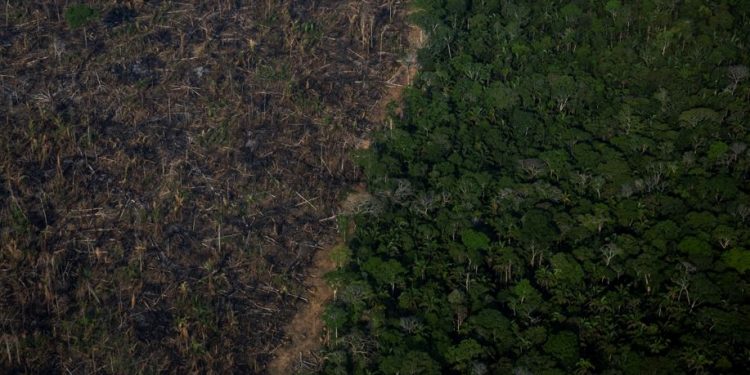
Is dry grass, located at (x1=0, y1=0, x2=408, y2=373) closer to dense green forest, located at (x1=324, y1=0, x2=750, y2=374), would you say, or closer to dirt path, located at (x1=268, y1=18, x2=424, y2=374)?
dirt path, located at (x1=268, y1=18, x2=424, y2=374)

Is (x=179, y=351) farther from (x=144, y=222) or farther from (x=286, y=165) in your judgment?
(x=286, y=165)

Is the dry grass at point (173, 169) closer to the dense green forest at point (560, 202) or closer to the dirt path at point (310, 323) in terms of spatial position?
the dirt path at point (310, 323)

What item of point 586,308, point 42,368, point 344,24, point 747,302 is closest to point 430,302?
point 586,308

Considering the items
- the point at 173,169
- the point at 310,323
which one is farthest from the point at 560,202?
the point at 173,169

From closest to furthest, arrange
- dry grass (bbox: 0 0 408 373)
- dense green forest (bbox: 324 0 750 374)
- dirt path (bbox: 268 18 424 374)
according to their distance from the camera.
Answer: dense green forest (bbox: 324 0 750 374) → dirt path (bbox: 268 18 424 374) → dry grass (bbox: 0 0 408 373)

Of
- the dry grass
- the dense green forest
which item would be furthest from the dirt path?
the dense green forest

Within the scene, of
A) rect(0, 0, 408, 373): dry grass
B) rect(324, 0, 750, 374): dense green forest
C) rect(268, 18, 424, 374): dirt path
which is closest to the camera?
rect(324, 0, 750, 374): dense green forest
